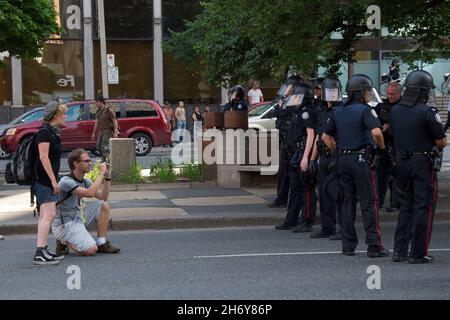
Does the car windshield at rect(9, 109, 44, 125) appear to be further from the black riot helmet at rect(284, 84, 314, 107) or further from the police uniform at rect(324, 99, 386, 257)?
the police uniform at rect(324, 99, 386, 257)

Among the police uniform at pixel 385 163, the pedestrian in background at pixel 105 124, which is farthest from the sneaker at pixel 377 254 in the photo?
the pedestrian in background at pixel 105 124

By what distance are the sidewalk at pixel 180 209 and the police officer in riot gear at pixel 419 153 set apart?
3.42 m

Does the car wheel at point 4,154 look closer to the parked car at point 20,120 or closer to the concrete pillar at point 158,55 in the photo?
the parked car at point 20,120

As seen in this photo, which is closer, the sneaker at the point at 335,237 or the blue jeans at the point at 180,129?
the sneaker at the point at 335,237

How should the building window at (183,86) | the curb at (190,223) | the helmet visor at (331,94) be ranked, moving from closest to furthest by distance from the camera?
the helmet visor at (331,94) < the curb at (190,223) < the building window at (183,86)

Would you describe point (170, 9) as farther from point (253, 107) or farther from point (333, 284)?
point (333, 284)

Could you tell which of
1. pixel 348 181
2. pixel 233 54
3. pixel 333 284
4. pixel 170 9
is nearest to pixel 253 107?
pixel 233 54

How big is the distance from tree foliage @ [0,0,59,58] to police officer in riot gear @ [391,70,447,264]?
33.2ft

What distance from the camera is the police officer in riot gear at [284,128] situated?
1048cm

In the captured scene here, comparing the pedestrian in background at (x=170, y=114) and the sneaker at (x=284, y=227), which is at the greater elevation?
the pedestrian in background at (x=170, y=114)

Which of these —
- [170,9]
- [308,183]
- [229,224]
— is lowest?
[229,224]

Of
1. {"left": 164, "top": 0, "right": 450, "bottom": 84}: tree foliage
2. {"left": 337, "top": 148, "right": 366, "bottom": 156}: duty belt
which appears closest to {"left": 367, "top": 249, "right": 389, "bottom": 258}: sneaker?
{"left": 337, "top": 148, "right": 366, "bottom": 156}: duty belt
